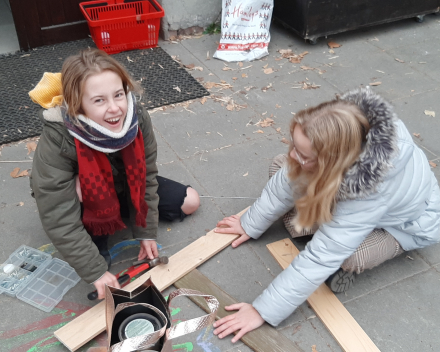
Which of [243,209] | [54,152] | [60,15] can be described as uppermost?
[54,152]

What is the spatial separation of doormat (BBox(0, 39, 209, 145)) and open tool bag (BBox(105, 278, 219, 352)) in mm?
2205

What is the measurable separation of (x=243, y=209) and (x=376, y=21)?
3238mm

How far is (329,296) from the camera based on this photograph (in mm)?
2566

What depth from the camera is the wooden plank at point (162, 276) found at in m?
2.29

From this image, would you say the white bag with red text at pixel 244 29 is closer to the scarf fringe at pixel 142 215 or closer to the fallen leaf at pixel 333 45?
the fallen leaf at pixel 333 45

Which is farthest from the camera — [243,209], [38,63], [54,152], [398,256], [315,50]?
[315,50]

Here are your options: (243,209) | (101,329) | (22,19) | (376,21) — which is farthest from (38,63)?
(376,21)

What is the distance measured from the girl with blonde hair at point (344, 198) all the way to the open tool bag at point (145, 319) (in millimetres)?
535

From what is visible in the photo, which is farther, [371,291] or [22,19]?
[22,19]

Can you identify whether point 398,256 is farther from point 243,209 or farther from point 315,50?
point 315,50

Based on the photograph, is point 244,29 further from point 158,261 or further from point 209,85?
point 158,261

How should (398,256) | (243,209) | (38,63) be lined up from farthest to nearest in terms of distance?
1. (38,63)
2. (243,209)
3. (398,256)

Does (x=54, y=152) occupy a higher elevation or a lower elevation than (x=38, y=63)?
higher

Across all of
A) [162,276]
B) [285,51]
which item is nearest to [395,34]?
[285,51]
